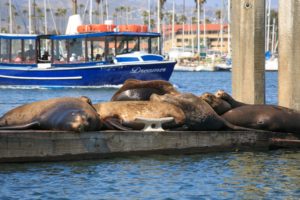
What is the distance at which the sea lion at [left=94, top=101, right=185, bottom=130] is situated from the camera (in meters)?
13.8

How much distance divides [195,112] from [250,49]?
2.84 meters

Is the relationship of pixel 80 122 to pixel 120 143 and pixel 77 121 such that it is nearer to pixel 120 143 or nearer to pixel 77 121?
pixel 77 121

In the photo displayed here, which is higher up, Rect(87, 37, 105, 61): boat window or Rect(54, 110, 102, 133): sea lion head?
Rect(87, 37, 105, 61): boat window

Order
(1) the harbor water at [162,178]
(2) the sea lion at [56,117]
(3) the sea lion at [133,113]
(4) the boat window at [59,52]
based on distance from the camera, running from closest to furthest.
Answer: (1) the harbor water at [162,178]
(2) the sea lion at [56,117]
(3) the sea lion at [133,113]
(4) the boat window at [59,52]

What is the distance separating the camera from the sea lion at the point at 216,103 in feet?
48.4

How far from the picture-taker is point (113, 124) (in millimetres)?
13609

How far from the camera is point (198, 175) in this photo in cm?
1238

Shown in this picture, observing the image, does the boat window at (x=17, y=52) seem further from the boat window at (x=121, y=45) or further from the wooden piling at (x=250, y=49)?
the wooden piling at (x=250, y=49)

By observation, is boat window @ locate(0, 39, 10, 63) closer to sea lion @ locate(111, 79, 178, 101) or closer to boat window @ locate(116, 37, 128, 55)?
boat window @ locate(116, 37, 128, 55)

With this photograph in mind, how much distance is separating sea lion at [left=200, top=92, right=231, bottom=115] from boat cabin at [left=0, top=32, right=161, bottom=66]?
2669 cm

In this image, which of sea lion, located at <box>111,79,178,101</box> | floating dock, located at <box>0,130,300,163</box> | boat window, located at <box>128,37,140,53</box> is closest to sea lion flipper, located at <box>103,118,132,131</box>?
floating dock, located at <box>0,130,300,163</box>

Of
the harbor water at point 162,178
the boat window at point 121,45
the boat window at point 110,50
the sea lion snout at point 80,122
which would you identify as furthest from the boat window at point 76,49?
the sea lion snout at point 80,122

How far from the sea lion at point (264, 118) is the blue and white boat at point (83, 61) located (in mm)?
26511

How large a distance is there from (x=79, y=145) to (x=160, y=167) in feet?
4.22
